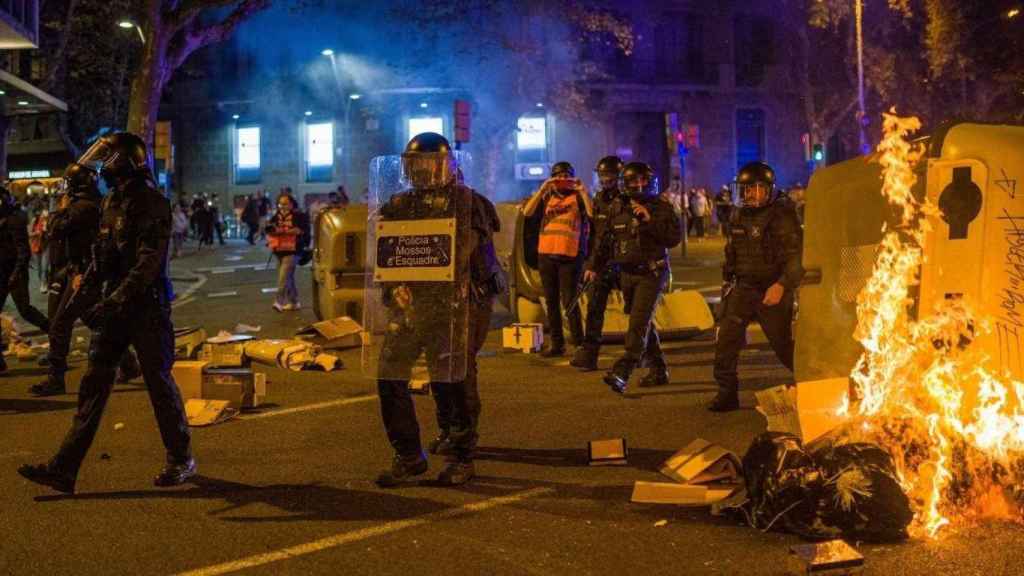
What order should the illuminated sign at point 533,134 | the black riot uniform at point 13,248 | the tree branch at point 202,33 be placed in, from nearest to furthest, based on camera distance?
the black riot uniform at point 13,248 → the tree branch at point 202,33 → the illuminated sign at point 533,134

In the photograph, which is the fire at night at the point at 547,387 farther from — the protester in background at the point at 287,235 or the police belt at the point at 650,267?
the protester in background at the point at 287,235

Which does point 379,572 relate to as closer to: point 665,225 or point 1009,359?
point 1009,359

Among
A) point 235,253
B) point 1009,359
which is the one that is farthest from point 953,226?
point 235,253

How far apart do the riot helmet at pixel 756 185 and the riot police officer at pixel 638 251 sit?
0.93 m

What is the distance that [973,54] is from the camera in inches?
719

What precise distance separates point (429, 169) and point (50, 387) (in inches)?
197

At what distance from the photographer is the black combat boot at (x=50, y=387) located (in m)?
9.17

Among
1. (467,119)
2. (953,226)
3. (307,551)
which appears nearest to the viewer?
(307,551)

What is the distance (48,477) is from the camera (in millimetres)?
5695

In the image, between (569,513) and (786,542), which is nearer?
(786,542)

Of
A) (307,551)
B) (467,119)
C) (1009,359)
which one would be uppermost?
(467,119)

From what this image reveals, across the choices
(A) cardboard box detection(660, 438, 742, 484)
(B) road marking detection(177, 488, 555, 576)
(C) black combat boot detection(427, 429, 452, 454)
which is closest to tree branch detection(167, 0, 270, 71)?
(C) black combat boot detection(427, 429, 452, 454)

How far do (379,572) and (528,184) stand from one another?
40.7 meters

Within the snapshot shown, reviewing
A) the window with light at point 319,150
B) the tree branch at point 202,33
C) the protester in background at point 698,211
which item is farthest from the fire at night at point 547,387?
the window with light at point 319,150
